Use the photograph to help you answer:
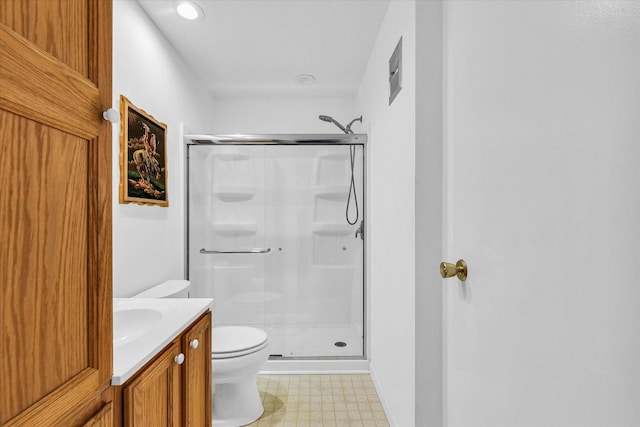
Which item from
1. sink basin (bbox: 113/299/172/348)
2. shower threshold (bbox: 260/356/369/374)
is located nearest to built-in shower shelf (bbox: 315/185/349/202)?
shower threshold (bbox: 260/356/369/374)

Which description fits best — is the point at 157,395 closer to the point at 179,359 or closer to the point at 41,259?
the point at 179,359

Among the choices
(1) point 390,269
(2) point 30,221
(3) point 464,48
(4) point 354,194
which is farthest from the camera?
(4) point 354,194

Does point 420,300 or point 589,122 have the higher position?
Result: point 589,122

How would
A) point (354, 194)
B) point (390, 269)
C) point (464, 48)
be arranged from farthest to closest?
point (354, 194), point (390, 269), point (464, 48)

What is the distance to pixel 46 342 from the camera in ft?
1.96

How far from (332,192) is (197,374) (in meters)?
1.67

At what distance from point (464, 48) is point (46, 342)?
1250 mm

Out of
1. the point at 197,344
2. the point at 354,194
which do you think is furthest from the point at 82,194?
the point at 354,194

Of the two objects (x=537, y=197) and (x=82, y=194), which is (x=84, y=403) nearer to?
(x=82, y=194)

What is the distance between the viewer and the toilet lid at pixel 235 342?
1.82m

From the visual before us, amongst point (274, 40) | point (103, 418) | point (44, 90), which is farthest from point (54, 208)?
point (274, 40)

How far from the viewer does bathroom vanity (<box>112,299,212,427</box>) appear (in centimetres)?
87

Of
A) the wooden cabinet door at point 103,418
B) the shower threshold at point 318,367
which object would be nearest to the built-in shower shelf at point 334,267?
the shower threshold at point 318,367

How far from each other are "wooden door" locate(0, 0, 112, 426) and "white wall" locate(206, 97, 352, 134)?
2785 mm
